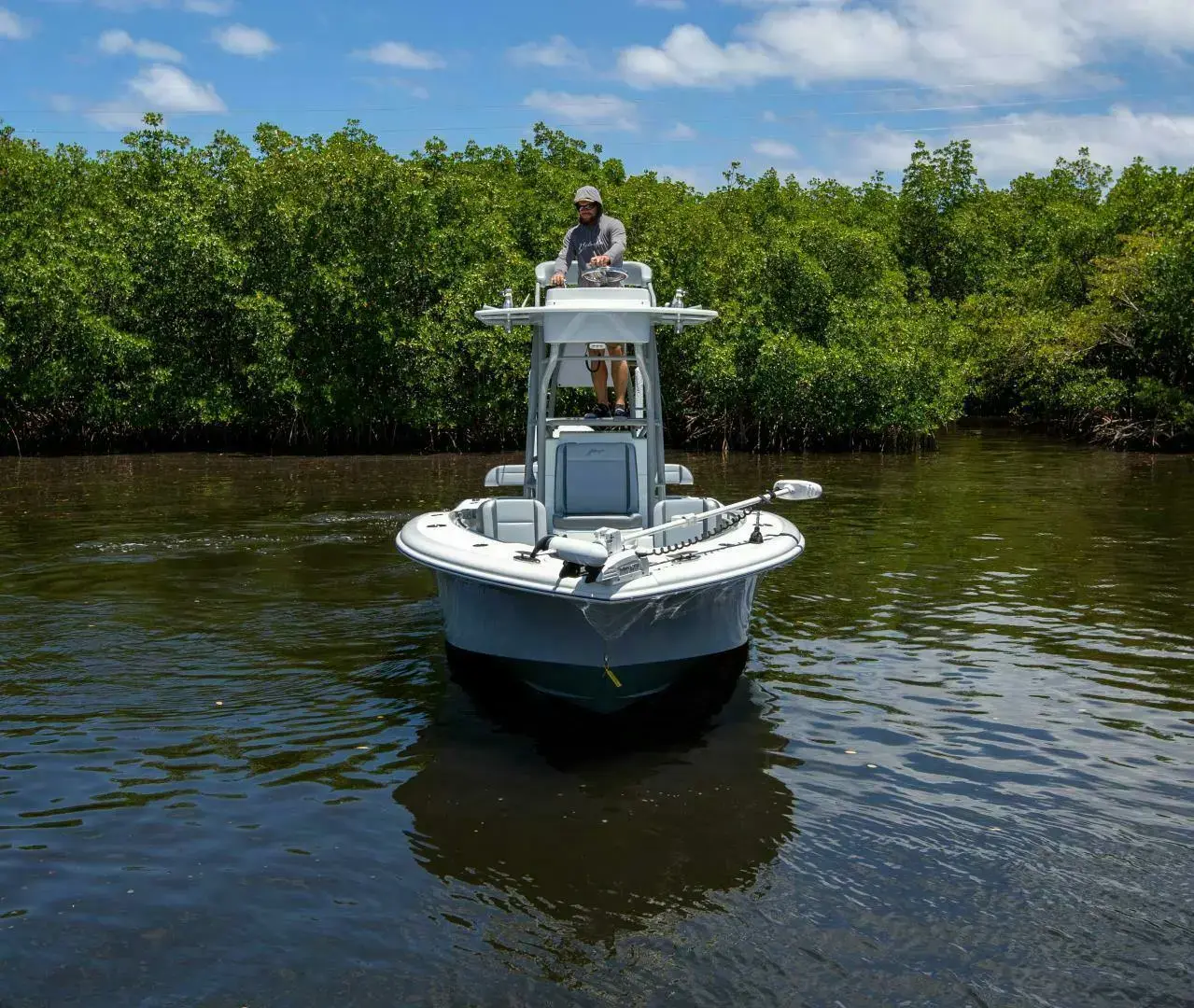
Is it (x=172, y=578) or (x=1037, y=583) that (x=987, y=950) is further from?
(x=172, y=578)

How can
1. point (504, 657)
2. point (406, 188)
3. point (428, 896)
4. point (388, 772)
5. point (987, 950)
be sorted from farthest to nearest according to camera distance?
point (406, 188) < point (504, 657) < point (388, 772) < point (428, 896) < point (987, 950)

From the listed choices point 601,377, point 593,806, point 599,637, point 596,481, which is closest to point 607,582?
point 599,637

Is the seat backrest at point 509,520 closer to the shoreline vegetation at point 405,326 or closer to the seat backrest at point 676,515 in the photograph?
the seat backrest at point 676,515

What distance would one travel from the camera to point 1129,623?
11766mm

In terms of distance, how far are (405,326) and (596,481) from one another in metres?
24.3

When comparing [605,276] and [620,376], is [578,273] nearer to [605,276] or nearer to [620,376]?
[605,276]

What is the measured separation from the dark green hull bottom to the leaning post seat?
1712 millimetres

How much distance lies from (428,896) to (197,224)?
103ft

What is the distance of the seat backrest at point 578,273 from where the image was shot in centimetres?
1157

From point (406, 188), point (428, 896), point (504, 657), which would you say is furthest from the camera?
point (406, 188)

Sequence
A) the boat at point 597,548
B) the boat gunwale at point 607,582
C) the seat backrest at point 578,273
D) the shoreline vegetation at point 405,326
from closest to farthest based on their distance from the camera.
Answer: the boat gunwale at point 607,582
the boat at point 597,548
the seat backrest at point 578,273
the shoreline vegetation at point 405,326

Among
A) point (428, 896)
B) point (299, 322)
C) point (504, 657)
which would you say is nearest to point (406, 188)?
point (299, 322)

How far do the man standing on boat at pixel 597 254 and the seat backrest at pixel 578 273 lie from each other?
102 millimetres

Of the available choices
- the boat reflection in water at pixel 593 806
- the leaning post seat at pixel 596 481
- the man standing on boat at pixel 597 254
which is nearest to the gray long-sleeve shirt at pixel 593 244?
the man standing on boat at pixel 597 254
